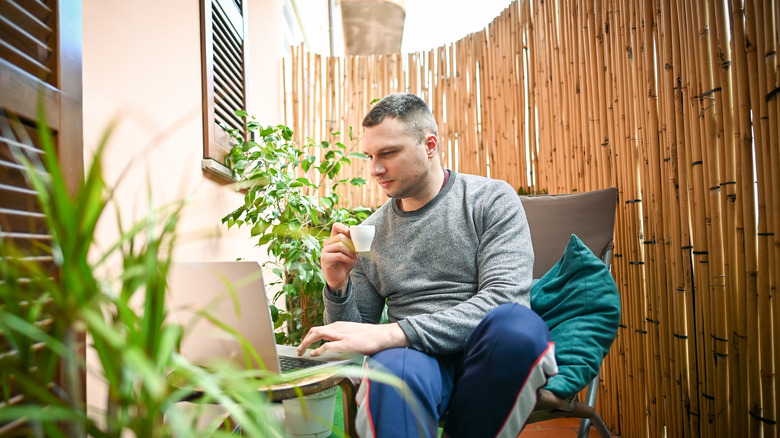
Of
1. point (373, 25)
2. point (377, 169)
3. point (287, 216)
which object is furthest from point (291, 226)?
point (373, 25)

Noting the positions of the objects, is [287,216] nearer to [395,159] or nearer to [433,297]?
[395,159]

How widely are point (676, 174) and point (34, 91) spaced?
1707 millimetres

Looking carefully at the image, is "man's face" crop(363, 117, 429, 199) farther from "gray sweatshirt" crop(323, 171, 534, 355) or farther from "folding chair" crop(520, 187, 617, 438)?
"folding chair" crop(520, 187, 617, 438)

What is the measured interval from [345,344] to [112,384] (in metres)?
0.75

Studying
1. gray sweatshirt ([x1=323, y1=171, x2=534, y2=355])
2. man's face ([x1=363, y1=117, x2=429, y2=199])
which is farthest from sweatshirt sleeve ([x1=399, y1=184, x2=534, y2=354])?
man's face ([x1=363, y1=117, x2=429, y2=199])

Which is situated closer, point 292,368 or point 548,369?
point 548,369

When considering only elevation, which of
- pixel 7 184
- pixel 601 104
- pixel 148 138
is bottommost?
pixel 7 184

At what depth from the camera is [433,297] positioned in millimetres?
→ 1397

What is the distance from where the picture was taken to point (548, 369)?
3.38 ft

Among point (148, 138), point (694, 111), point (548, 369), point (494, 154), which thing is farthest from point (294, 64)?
point (548, 369)

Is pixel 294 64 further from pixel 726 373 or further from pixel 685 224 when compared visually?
pixel 726 373

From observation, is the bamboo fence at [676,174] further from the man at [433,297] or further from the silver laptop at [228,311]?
the silver laptop at [228,311]

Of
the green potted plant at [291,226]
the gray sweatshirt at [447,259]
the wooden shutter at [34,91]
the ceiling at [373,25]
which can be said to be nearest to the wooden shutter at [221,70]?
the green potted plant at [291,226]

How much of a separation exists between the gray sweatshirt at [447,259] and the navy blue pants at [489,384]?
0.15m
